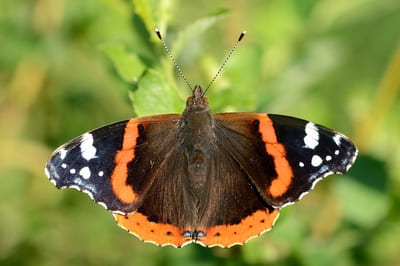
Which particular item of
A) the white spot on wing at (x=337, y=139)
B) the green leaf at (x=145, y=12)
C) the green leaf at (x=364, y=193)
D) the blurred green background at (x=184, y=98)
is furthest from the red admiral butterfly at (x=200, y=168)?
the green leaf at (x=364, y=193)

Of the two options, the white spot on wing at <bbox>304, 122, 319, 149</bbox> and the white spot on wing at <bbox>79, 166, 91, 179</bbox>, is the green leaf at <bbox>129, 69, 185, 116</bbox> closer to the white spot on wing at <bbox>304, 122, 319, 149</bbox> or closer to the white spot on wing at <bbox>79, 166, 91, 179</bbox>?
the white spot on wing at <bbox>79, 166, 91, 179</bbox>

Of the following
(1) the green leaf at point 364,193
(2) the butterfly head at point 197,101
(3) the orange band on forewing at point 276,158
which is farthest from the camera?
(1) the green leaf at point 364,193

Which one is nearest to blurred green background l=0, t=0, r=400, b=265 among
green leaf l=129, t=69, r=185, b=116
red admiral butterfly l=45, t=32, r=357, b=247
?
green leaf l=129, t=69, r=185, b=116

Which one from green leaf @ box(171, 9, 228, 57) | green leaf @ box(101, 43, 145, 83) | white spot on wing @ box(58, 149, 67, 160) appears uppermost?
green leaf @ box(171, 9, 228, 57)

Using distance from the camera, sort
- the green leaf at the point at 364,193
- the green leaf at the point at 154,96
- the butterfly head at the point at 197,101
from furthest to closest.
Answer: the green leaf at the point at 364,193, the butterfly head at the point at 197,101, the green leaf at the point at 154,96

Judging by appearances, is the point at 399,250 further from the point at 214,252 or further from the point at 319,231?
the point at 214,252

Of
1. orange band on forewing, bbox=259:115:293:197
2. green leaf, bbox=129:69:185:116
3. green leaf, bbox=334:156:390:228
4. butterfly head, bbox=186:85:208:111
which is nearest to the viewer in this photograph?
green leaf, bbox=129:69:185:116

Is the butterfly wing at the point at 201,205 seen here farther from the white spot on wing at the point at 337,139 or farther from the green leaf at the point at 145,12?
the green leaf at the point at 145,12
